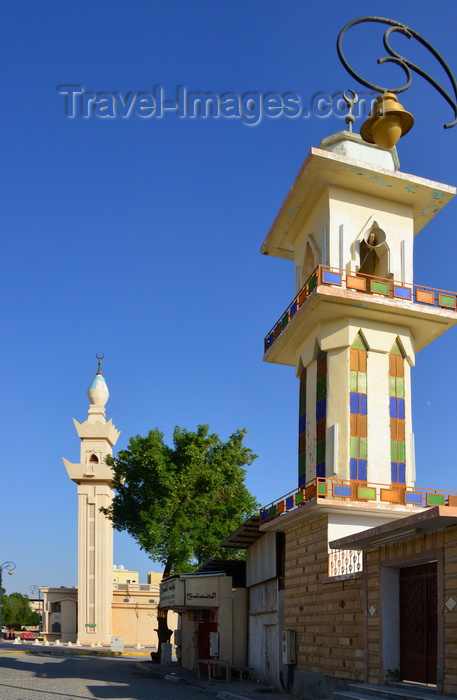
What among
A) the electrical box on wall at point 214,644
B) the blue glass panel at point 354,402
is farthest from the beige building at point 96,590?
the blue glass panel at point 354,402

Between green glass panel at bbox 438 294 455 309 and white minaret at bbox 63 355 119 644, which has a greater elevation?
green glass panel at bbox 438 294 455 309

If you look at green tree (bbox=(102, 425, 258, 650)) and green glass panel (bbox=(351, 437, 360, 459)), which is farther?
green tree (bbox=(102, 425, 258, 650))

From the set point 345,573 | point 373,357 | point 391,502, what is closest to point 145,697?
point 345,573

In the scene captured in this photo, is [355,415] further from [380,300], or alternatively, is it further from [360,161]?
[360,161]

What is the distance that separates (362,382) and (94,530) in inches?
1888

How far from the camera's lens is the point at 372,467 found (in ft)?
75.3

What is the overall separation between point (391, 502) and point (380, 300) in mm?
5995

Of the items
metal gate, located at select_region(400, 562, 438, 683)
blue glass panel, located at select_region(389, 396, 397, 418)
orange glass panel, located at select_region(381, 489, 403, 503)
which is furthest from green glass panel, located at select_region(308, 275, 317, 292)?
metal gate, located at select_region(400, 562, 438, 683)

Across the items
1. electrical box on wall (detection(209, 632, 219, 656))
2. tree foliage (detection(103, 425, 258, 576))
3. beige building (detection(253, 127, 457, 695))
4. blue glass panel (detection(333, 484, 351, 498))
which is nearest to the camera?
beige building (detection(253, 127, 457, 695))

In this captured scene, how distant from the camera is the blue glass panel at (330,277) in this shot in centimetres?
2303

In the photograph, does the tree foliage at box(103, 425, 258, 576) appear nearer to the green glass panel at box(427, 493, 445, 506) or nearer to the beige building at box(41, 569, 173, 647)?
the green glass panel at box(427, 493, 445, 506)

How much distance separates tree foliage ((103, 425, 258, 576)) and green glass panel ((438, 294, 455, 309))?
17268 mm

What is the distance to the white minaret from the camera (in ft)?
211

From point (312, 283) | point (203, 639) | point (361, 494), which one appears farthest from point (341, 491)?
point (203, 639)
